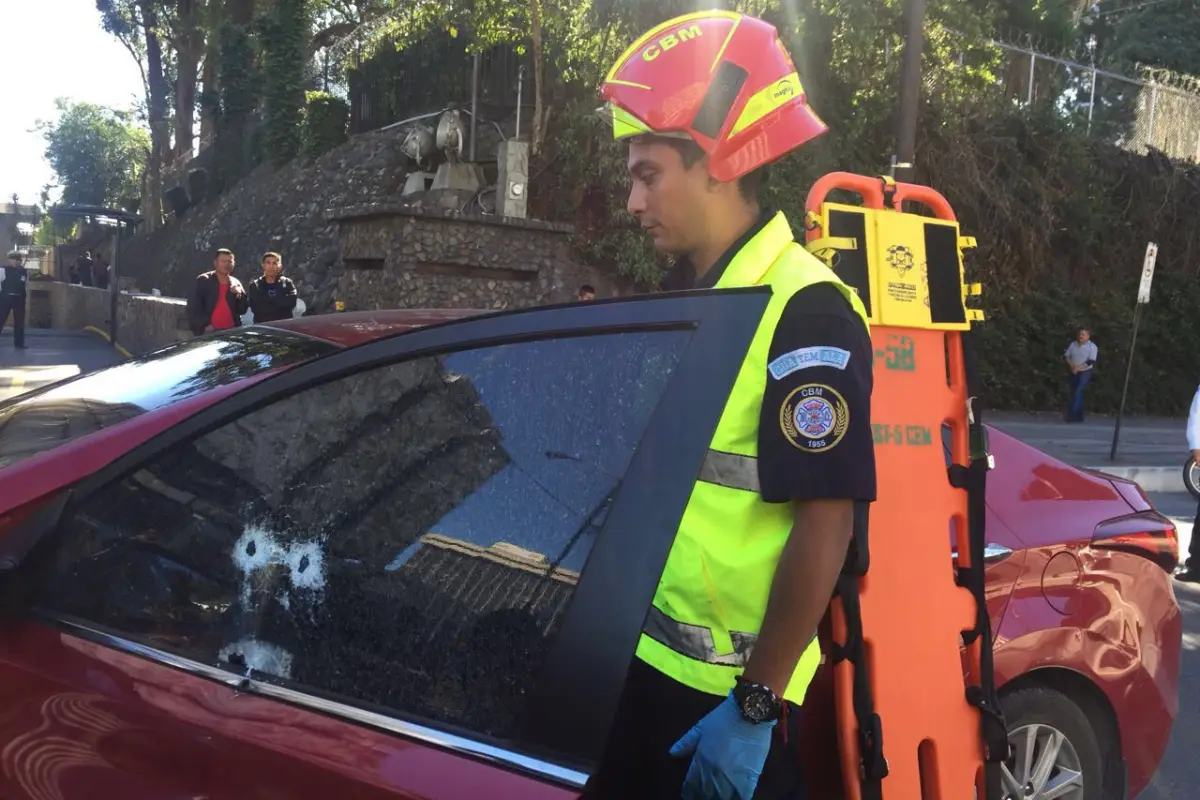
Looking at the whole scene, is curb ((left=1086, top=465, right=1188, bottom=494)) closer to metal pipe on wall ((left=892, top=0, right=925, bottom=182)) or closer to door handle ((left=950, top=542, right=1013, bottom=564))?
metal pipe on wall ((left=892, top=0, right=925, bottom=182))

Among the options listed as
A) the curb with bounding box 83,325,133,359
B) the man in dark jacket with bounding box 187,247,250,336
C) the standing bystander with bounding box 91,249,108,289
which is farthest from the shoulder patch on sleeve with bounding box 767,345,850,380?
the standing bystander with bounding box 91,249,108,289

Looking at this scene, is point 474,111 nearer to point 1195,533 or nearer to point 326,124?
point 326,124

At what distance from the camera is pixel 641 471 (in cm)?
157

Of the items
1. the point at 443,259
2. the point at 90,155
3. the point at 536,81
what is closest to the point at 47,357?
the point at 443,259

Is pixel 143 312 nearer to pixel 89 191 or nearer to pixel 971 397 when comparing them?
pixel 971 397

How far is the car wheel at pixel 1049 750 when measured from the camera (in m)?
2.57

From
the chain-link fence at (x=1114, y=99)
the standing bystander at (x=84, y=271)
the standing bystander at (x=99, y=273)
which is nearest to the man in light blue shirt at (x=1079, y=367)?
the chain-link fence at (x=1114, y=99)

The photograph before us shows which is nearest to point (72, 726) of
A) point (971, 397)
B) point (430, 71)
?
point (971, 397)

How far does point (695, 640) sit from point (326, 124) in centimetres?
2316

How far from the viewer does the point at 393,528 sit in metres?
1.74

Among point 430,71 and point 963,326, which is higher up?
point 430,71

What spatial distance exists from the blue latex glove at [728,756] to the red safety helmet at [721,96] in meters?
0.86

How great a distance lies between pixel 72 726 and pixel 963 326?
1.84 m

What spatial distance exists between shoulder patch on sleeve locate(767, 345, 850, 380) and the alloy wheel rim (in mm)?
1535
